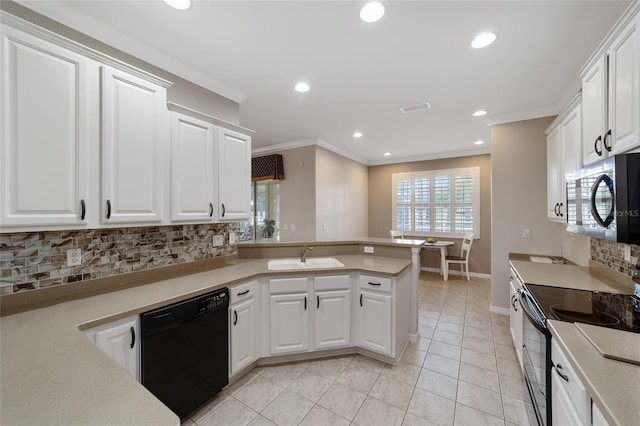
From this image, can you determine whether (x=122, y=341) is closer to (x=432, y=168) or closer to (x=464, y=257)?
(x=464, y=257)

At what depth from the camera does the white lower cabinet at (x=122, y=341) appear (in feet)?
4.39

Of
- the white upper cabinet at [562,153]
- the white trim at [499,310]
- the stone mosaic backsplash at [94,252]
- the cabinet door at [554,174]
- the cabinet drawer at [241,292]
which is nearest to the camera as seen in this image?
the stone mosaic backsplash at [94,252]

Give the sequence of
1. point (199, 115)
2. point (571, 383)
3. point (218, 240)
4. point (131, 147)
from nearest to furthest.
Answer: point (571, 383), point (131, 147), point (199, 115), point (218, 240)

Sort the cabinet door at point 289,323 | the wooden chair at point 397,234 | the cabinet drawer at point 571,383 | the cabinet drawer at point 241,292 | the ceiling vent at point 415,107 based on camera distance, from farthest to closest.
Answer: the wooden chair at point 397,234 → the ceiling vent at point 415,107 → the cabinet door at point 289,323 → the cabinet drawer at point 241,292 → the cabinet drawer at point 571,383

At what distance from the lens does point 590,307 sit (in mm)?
1492

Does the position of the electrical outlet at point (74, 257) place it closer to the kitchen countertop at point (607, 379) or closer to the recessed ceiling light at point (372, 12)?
the recessed ceiling light at point (372, 12)

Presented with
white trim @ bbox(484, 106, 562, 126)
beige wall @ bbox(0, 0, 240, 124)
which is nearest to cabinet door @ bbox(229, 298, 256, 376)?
beige wall @ bbox(0, 0, 240, 124)

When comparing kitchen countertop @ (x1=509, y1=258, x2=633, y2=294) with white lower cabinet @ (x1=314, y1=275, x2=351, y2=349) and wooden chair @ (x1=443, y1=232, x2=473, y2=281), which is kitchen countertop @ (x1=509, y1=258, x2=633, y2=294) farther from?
wooden chair @ (x1=443, y1=232, x2=473, y2=281)

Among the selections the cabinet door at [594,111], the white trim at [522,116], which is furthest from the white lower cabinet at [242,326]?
the white trim at [522,116]

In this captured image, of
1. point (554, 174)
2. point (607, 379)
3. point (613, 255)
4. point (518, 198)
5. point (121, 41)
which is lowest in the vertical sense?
point (607, 379)

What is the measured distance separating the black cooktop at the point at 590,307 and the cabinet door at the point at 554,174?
1247mm

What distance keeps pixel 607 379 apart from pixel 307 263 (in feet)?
7.14

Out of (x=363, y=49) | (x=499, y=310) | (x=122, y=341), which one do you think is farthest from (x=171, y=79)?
(x=499, y=310)

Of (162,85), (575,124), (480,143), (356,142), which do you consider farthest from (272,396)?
(480,143)
